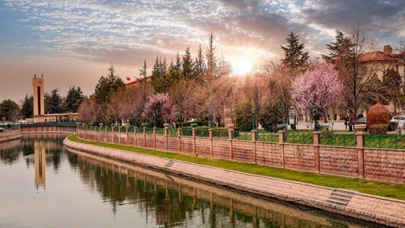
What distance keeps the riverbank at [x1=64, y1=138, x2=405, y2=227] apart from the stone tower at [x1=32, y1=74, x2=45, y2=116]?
10692 cm

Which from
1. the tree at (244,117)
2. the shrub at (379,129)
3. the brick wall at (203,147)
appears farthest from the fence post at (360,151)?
the tree at (244,117)

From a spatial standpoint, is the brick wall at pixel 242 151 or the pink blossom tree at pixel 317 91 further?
the pink blossom tree at pixel 317 91

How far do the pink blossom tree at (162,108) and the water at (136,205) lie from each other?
2435 cm

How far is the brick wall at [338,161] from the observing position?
23188mm

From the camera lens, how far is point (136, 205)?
2533 centimetres

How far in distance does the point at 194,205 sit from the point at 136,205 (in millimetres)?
3625

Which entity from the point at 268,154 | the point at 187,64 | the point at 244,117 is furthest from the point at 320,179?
the point at 187,64

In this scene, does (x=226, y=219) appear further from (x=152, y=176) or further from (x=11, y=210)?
(x=152, y=176)

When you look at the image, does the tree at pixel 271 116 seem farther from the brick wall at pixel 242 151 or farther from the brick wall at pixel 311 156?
the brick wall at pixel 242 151

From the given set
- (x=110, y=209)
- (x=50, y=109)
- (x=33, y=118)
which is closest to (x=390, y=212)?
(x=110, y=209)

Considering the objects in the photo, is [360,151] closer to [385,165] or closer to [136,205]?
[385,165]

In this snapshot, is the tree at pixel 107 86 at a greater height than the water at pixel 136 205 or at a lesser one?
greater

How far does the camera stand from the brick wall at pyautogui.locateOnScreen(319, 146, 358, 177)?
2319 cm

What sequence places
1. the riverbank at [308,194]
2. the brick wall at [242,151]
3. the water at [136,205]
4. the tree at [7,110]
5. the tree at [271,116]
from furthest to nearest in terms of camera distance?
the tree at [7,110] → the tree at [271,116] → the brick wall at [242,151] → the water at [136,205] → the riverbank at [308,194]
